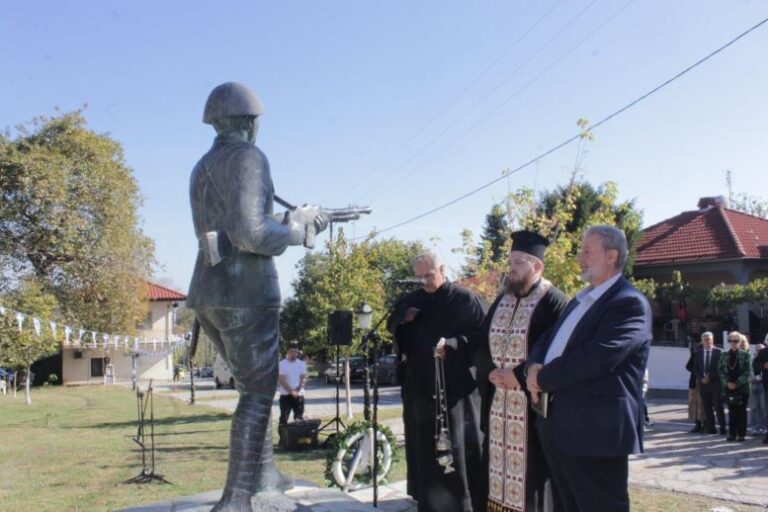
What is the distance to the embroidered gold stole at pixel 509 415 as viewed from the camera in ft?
15.5

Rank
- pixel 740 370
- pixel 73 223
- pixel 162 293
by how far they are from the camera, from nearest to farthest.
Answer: pixel 740 370, pixel 73 223, pixel 162 293

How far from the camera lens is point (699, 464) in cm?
933

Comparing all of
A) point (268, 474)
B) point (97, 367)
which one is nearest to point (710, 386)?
point (268, 474)

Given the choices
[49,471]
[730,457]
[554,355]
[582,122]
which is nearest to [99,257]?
[49,471]

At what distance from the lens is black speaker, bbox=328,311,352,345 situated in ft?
36.3

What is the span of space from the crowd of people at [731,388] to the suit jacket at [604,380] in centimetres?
929

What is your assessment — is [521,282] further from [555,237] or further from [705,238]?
[705,238]

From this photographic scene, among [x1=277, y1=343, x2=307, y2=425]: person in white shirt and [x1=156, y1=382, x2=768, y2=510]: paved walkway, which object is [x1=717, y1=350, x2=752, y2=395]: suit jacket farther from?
[x1=277, y1=343, x2=307, y2=425]: person in white shirt

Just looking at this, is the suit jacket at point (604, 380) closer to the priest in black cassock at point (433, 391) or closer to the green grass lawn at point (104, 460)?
the priest in black cassock at point (433, 391)

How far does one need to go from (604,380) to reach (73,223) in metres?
35.0

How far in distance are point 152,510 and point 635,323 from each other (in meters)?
3.17

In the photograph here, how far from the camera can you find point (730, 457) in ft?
32.3

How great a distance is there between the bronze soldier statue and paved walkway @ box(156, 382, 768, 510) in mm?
2316

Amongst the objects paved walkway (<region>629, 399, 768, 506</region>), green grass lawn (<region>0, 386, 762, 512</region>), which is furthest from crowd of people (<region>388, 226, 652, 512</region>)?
paved walkway (<region>629, 399, 768, 506</region>)
